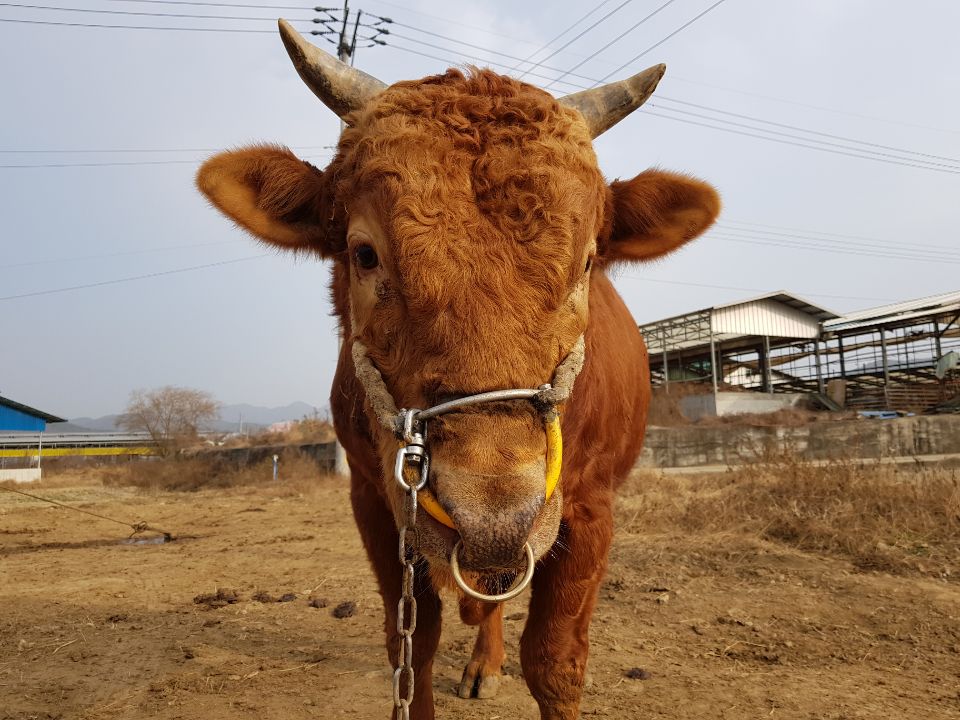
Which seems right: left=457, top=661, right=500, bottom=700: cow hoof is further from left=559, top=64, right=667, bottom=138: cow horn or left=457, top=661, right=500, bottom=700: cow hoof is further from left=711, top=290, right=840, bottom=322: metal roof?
left=711, top=290, right=840, bottom=322: metal roof

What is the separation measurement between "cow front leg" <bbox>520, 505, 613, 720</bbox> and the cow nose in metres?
1.37

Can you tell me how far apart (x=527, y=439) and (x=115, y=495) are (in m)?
20.2

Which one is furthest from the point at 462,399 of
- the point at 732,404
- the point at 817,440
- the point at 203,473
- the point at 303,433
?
the point at 303,433

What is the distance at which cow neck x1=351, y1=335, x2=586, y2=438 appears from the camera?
173 cm

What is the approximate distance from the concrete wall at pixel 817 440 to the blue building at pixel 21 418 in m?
35.8

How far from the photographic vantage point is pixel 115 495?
18.5 m

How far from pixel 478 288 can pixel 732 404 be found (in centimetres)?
2606

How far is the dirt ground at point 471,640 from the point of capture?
368 centimetres

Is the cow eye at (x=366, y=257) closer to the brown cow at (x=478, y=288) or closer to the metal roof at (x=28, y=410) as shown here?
the brown cow at (x=478, y=288)

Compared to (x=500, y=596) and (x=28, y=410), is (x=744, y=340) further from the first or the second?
(x=28, y=410)

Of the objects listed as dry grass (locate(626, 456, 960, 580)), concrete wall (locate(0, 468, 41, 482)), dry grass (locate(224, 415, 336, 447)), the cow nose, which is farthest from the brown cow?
dry grass (locate(224, 415, 336, 447))

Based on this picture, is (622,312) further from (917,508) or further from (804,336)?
(804,336)

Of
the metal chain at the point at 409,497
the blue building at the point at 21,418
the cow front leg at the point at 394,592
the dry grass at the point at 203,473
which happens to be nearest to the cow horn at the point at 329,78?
the metal chain at the point at 409,497

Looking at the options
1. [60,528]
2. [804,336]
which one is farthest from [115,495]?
[804,336]
